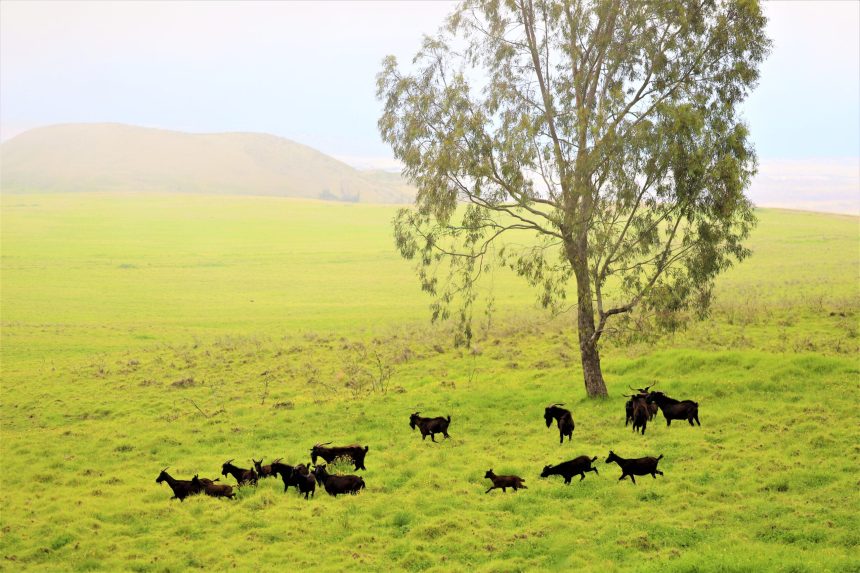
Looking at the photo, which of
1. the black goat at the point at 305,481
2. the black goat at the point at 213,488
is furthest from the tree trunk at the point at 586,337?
the black goat at the point at 213,488

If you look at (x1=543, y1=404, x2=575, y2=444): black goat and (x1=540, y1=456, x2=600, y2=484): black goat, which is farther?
(x1=543, y1=404, x2=575, y2=444): black goat

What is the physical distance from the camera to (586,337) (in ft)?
85.9

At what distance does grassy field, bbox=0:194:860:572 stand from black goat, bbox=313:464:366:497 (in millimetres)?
483

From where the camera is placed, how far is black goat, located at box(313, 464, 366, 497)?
17.2m

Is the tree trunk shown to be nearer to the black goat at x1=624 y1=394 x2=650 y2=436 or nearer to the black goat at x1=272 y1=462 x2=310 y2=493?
the black goat at x1=624 y1=394 x2=650 y2=436

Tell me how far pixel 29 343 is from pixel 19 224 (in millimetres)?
83984

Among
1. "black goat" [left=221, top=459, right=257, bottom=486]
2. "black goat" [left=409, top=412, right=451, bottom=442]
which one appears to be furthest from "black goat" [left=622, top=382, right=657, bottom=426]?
"black goat" [left=221, top=459, right=257, bottom=486]

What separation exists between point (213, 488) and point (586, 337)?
14017 mm

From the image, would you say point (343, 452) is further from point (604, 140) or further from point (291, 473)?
point (604, 140)

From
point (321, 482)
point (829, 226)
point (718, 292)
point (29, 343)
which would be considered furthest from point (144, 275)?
point (829, 226)

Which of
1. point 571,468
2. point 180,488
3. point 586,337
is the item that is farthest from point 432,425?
point 586,337

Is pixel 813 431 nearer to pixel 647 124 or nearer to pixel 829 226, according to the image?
pixel 647 124

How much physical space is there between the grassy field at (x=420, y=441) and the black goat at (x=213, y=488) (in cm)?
44

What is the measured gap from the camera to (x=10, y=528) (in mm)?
17000
